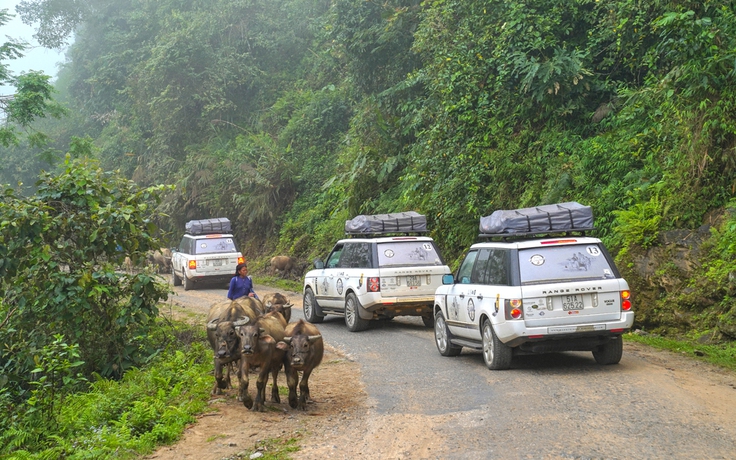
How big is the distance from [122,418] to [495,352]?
485 cm

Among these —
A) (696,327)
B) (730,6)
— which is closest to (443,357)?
(696,327)

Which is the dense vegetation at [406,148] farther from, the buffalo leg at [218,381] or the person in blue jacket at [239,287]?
the buffalo leg at [218,381]

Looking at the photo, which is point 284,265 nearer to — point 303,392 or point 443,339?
point 443,339

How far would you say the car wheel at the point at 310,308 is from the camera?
17.9 meters

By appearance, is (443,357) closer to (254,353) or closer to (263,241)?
(254,353)

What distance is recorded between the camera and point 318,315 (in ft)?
58.7

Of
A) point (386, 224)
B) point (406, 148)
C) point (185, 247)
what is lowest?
point (386, 224)

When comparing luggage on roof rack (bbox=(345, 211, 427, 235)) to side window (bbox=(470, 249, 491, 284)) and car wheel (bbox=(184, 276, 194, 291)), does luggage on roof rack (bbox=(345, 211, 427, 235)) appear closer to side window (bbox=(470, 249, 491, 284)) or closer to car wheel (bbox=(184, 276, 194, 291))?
side window (bbox=(470, 249, 491, 284))

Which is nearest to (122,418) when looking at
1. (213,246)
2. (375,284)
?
(375,284)

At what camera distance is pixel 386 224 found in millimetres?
16484

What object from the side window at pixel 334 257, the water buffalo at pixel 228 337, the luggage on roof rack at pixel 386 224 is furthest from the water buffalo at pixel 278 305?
the side window at pixel 334 257

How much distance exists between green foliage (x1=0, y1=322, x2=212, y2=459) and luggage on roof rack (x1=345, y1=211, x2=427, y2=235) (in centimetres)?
490

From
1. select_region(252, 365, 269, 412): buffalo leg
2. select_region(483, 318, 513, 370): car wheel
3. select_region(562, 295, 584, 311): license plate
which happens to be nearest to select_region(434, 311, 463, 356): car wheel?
select_region(483, 318, 513, 370): car wheel

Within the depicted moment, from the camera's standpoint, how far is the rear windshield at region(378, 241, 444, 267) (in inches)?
610
